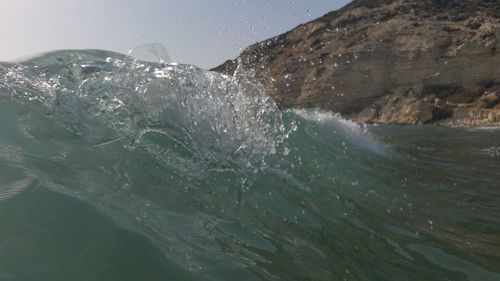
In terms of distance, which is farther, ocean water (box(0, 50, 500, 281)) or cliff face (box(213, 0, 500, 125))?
cliff face (box(213, 0, 500, 125))

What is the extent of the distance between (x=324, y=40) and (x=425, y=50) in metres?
13.5

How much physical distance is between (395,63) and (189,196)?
38365 millimetres

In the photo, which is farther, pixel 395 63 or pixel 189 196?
pixel 395 63

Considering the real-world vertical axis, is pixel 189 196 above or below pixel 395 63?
above

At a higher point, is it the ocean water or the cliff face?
the ocean water

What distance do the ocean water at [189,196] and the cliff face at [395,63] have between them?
2014 cm

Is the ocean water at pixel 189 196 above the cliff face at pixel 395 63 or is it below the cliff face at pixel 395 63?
above

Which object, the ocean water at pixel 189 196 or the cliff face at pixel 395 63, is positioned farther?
the cliff face at pixel 395 63

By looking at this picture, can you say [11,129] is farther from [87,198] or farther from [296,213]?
[296,213]

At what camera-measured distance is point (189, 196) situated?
3.96m

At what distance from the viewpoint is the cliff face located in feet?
105

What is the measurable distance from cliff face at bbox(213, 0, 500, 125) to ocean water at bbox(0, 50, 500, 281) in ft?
66.1

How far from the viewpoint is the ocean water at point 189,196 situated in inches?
107

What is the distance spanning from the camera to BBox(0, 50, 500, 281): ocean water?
2.72m
